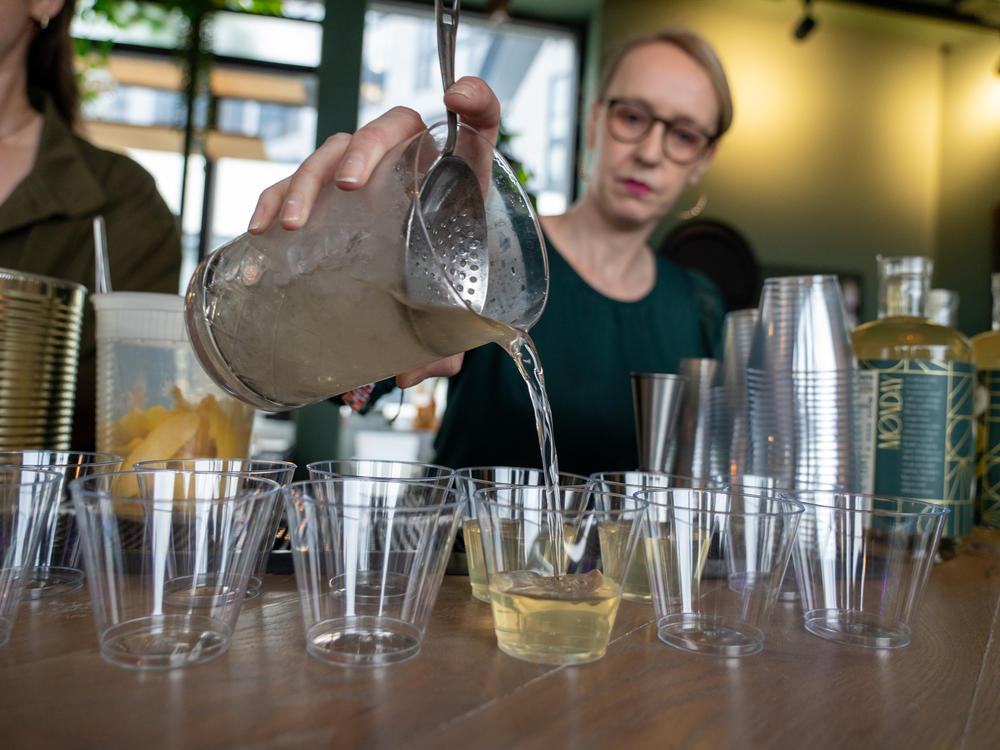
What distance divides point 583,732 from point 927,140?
5.10 metres

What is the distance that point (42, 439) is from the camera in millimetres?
894

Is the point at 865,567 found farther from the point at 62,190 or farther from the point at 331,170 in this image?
the point at 62,190

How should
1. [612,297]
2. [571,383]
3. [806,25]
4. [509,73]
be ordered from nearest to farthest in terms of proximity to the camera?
1. [571,383]
2. [612,297]
3. [806,25]
4. [509,73]

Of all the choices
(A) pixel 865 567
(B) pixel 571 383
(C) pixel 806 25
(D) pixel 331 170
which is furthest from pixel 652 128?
(C) pixel 806 25

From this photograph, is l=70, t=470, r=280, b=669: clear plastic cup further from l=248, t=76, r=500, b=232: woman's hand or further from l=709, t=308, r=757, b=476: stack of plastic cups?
l=709, t=308, r=757, b=476: stack of plastic cups

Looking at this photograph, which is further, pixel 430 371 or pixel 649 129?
pixel 649 129

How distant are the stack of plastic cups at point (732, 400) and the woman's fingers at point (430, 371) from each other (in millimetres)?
328

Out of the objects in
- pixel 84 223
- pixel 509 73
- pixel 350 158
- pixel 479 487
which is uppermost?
pixel 509 73

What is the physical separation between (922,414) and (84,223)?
4.66ft

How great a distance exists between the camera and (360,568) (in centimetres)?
54

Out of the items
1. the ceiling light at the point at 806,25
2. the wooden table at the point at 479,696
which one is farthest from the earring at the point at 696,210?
the wooden table at the point at 479,696

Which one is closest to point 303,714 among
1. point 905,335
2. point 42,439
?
point 42,439

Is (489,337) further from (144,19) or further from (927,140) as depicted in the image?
(927,140)

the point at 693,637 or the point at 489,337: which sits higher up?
the point at 489,337
